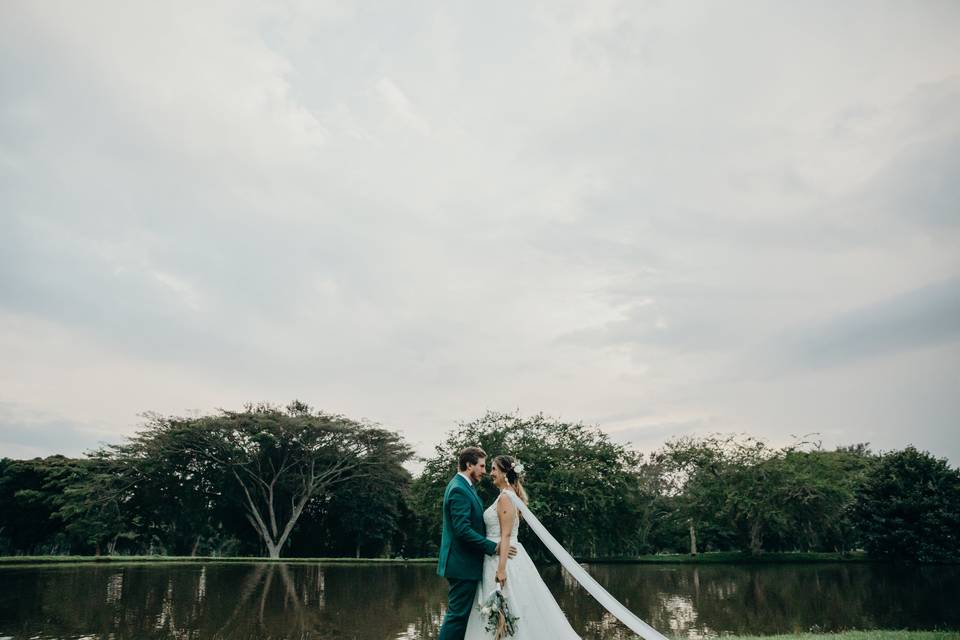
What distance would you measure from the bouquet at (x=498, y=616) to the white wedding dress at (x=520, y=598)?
0.06m

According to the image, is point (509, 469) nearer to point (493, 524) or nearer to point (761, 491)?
point (493, 524)

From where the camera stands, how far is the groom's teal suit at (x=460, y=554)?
5555mm

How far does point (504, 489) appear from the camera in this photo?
6164 millimetres

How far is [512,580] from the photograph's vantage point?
601 centimetres

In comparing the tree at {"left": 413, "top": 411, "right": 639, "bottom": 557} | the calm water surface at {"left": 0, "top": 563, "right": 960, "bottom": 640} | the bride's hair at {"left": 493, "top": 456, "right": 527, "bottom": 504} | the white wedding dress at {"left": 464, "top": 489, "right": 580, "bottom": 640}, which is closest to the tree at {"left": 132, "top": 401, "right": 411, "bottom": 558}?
the tree at {"left": 413, "top": 411, "right": 639, "bottom": 557}

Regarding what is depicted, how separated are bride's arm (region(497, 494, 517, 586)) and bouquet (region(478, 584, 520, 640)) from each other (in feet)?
0.42

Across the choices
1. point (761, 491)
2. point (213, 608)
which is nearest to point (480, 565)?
point (213, 608)

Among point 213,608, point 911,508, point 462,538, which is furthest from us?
point 911,508

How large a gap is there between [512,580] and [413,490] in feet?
107

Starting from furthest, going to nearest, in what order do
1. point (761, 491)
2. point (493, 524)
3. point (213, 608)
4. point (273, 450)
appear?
1. point (273, 450)
2. point (761, 491)
3. point (213, 608)
4. point (493, 524)

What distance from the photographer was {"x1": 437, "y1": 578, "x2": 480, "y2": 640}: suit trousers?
18.2 feet

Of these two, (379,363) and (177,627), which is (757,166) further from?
(379,363)

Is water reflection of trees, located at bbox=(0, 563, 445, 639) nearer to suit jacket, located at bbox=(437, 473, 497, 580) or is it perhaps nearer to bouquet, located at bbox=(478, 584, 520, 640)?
bouquet, located at bbox=(478, 584, 520, 640)

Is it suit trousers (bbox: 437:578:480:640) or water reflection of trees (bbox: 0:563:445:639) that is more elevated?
suit trousers (bbox: 437:578:480:640)
